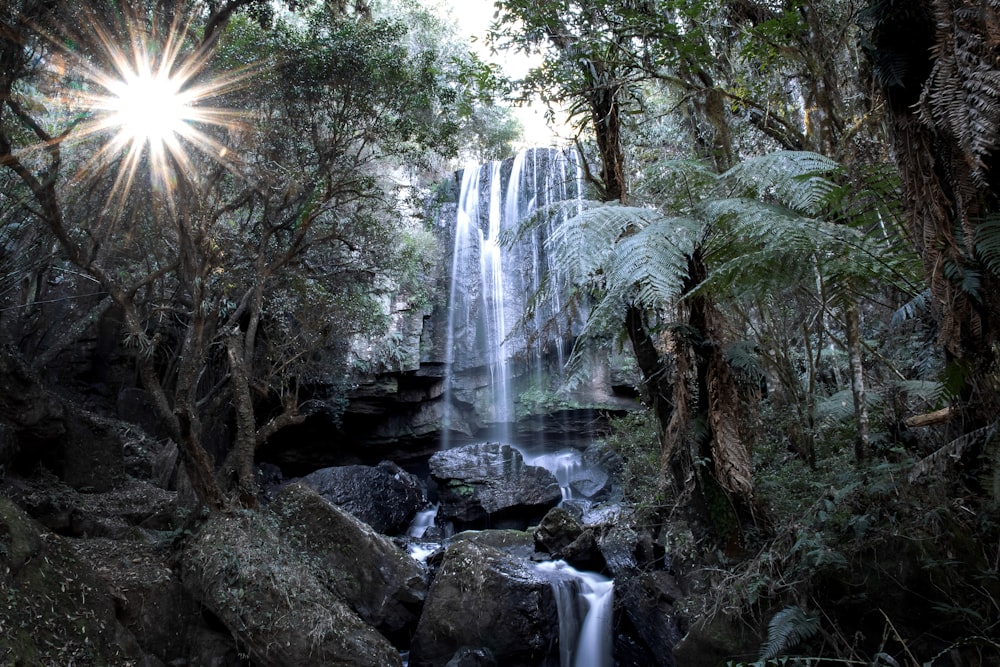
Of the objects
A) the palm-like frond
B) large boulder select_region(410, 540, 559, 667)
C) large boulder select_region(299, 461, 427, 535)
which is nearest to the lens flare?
large boulder select_region(410, 540, 559, 667)

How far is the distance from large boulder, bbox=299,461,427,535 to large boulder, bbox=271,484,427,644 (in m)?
3.91

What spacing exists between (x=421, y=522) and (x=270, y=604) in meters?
6.69

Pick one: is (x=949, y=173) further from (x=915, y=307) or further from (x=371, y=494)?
(x=371, y=494)

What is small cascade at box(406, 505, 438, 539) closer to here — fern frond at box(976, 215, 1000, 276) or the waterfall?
the waterfall

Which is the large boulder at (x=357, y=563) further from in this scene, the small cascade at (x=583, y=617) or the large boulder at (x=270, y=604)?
the small cascade at (x=583, y=617)

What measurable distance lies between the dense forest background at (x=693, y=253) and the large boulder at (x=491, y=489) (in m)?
3.15

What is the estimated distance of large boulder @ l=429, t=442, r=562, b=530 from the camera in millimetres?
11211

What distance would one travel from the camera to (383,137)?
337 inches

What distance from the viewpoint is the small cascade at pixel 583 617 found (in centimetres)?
655

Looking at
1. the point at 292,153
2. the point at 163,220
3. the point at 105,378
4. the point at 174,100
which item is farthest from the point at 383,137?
the point at 105,378

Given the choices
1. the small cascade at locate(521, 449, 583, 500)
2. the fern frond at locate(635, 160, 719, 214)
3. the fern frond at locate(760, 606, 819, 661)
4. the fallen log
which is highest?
the fern frond at locate(635, 160, 719, 214)

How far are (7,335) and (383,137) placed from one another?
7.27 metres

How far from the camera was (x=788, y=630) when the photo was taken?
3.26m

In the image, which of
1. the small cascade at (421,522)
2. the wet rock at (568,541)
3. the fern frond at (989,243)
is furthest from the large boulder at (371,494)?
the fern frond at (989,243)
